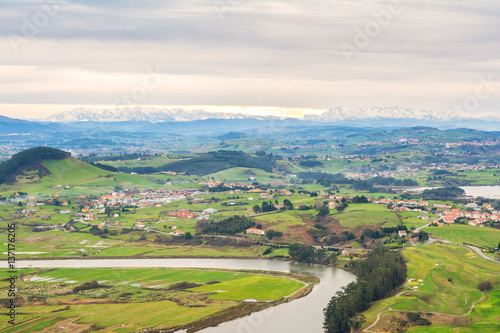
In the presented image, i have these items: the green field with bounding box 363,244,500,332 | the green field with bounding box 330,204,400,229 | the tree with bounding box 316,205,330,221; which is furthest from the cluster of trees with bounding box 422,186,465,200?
the green field with bounding box 363,244,500,332

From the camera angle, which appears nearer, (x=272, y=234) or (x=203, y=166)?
(x=272, y=234)

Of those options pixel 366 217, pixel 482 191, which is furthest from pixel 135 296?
pixel 482 191

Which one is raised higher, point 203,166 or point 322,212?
point 203,166

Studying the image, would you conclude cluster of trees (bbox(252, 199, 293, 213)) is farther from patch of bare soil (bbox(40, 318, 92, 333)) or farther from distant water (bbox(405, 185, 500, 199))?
patch of bare soil (bbox(40, 318, 92, 333))

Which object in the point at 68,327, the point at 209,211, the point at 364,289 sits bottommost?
the point at 68,327

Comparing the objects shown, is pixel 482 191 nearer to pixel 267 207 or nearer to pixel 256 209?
pixel 267 207

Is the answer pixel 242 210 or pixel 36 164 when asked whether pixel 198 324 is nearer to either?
pixel 242 210
